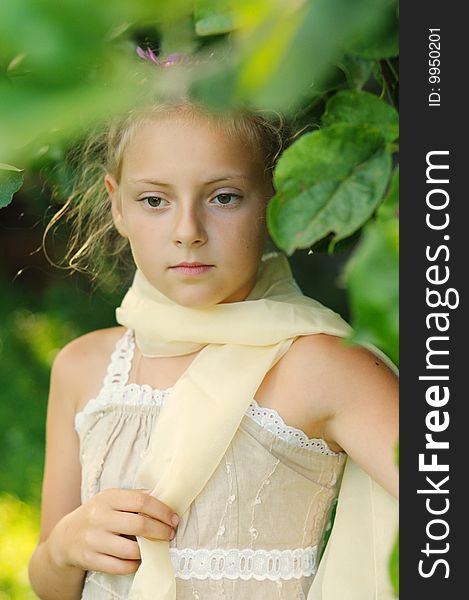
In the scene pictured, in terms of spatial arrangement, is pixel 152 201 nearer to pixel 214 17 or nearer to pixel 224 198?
pixel 224 198

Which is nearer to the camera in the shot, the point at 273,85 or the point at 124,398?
the point at 273,85

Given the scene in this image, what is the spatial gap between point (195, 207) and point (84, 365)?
0.49 m

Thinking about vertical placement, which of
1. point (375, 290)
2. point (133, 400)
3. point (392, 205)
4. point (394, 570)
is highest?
point (133, 400)

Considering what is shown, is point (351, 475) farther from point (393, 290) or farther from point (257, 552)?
point (393, 290)

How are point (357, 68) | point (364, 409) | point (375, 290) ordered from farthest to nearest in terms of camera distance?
1. point (364, 409)
2. point (357, 68)
3. point (375, 290)

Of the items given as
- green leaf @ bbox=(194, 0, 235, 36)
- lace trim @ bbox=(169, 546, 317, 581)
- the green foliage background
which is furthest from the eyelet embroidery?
green leaf @ bbox=(194, 0, 235, 36)

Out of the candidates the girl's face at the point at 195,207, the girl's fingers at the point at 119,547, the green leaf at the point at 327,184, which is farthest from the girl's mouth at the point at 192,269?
the green leaf at the point at 327,184

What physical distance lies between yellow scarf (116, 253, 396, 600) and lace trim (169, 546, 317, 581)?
43 millimetres

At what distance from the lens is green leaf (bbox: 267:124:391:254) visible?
0.61 meters

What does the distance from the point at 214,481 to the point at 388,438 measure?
0.26 meters

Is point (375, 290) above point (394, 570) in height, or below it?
above

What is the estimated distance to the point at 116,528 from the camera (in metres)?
1.27

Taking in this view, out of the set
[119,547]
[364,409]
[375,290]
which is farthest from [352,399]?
[375,290]

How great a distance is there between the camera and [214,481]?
129 centimetres
